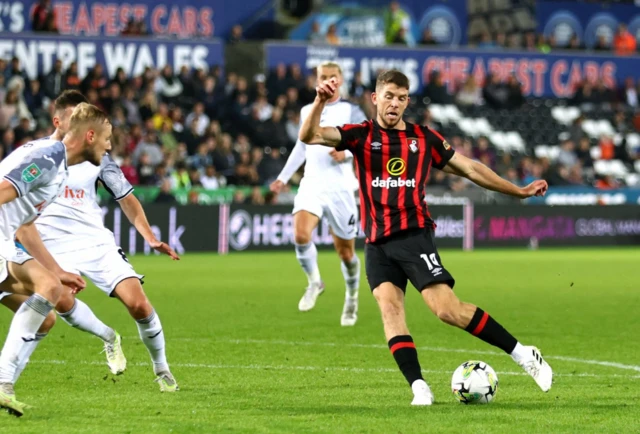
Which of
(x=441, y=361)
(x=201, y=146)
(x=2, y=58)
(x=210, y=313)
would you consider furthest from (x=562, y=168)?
(x=441, y=361)

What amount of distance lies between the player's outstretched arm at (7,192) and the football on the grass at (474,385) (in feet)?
9.49

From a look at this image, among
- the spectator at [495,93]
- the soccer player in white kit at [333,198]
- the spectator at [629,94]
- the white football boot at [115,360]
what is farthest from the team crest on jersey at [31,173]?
the spectator at [629,94]

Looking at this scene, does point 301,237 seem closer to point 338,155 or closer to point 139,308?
point 338,155

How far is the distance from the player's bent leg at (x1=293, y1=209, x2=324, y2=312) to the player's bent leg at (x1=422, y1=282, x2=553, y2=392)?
18.2ft

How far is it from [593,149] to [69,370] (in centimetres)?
2515

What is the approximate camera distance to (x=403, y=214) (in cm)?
788

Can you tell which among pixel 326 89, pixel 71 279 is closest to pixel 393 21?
pixel 326 89

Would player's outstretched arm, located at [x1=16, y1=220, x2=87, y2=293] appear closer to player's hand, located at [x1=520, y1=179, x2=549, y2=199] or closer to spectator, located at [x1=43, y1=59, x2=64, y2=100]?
player's hand, located at [x1=520, y1=179, x2=549, y2=199]

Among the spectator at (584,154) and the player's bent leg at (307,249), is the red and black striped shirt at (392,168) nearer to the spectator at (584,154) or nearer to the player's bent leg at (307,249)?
the player's bent leg at (307,249)

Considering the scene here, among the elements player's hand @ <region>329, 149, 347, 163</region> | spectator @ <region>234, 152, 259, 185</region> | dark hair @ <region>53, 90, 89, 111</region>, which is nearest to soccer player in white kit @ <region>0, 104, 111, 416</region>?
dark hair @ <region>53, 90, 89, 111</region>

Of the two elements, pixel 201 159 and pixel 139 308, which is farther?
pixel 201 159

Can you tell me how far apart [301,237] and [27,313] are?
21.7ft

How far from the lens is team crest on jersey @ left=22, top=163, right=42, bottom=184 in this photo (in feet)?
22.2

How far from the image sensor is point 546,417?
6992mm
